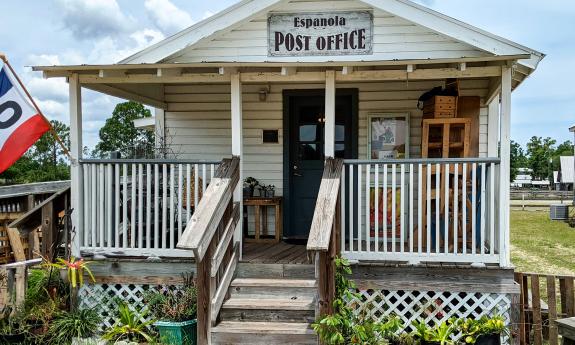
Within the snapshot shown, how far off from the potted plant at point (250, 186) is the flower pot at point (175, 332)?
2395 mm

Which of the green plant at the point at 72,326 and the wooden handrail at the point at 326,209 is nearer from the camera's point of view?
the wooden handrail at the point at 326,209

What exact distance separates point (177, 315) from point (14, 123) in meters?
2.44

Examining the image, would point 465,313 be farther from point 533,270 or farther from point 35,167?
point 35,167

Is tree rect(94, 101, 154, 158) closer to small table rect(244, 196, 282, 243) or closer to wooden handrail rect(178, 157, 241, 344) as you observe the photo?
small table rect(244, 196, 282, 243)

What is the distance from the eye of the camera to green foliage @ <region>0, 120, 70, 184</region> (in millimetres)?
26047

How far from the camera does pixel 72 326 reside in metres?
4.67

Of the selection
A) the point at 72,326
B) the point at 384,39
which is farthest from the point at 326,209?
A: the point at 72,326

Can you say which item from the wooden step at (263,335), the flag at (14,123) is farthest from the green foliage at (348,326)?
the flag at (14,123)

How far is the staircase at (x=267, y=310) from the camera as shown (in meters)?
4.25

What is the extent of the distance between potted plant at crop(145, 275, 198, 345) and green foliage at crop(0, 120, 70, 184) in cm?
2329

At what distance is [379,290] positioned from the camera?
4.77m

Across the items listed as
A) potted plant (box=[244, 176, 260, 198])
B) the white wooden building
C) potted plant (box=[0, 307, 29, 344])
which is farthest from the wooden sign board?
potted plant (box=[0, 307, 29, 344])

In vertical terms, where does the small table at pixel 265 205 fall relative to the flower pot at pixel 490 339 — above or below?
above

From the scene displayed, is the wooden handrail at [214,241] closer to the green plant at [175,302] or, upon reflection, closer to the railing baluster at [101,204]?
the green plant at [175,302]
